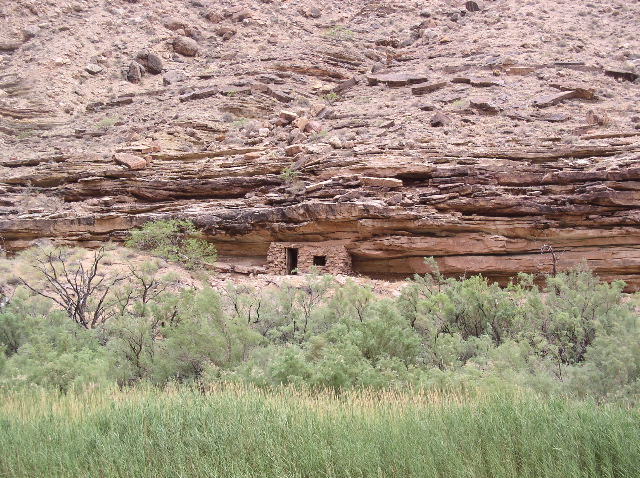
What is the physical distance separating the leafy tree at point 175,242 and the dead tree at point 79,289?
1994mm

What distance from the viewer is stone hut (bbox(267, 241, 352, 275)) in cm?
1476

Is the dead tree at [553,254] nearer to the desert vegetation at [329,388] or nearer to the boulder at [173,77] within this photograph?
Answer: the desert vegetation at [329,388]

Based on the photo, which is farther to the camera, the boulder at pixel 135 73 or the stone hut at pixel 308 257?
the boulder at pixel 135 73

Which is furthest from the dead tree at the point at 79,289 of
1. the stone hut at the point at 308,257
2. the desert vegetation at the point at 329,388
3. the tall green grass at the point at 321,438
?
the tall green grass at the point at 321,438

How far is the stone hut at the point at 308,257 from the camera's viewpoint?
14758 millimetres

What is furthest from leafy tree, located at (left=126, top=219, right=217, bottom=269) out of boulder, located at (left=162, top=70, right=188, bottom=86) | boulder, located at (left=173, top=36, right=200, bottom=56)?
boulder, located at (left=173, top=36, right=200, bottom=56)

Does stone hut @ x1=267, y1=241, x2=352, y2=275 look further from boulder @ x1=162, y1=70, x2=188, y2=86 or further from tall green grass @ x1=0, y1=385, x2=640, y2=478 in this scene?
boulder @ x1=162, y1=70, x2=188, y2=86

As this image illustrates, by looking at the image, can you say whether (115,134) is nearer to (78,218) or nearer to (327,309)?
(78,218)

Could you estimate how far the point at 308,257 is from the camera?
15.3 meters

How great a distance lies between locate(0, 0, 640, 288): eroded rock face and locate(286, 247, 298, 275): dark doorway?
0.41m

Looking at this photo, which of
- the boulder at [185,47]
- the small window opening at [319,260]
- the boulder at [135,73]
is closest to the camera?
the small window opening at [319,260]

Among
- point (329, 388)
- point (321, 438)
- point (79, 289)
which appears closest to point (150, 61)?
point (79, 289)

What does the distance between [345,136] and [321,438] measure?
51.1 feet

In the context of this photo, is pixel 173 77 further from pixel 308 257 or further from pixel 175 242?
pixel 308 257
